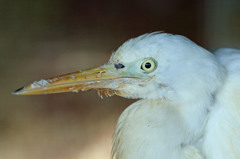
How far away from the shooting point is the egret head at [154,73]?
842 millimetres

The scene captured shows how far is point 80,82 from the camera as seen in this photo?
93 centimetres

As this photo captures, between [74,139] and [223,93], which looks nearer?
[223,93]

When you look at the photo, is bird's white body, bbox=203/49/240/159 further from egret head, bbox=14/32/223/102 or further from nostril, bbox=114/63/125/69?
nostril, bbox=114/63/125/69

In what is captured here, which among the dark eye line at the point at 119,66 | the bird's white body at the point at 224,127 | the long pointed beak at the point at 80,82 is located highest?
the dark eye line at the point at 119,66

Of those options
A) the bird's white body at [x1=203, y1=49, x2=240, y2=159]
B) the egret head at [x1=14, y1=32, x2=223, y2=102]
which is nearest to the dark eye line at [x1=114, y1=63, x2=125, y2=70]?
the egret head at [x1=14, y1=32, x2=223, y2=102]

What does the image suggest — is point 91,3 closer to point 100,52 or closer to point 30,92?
point 100,52

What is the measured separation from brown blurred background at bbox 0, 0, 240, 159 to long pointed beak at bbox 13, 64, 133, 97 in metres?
1.09

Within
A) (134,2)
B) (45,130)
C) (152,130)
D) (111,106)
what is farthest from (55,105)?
(152,130)

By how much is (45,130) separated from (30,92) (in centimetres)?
119

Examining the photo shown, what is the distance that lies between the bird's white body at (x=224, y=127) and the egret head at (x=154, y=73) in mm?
64

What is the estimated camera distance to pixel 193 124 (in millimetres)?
868

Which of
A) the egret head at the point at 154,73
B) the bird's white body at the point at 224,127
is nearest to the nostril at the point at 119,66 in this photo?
the egret head at the point at 154,73

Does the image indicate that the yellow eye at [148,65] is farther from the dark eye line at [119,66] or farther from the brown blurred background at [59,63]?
the brown blurred background at [59,63]

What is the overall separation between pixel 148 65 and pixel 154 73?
0.03 metres
